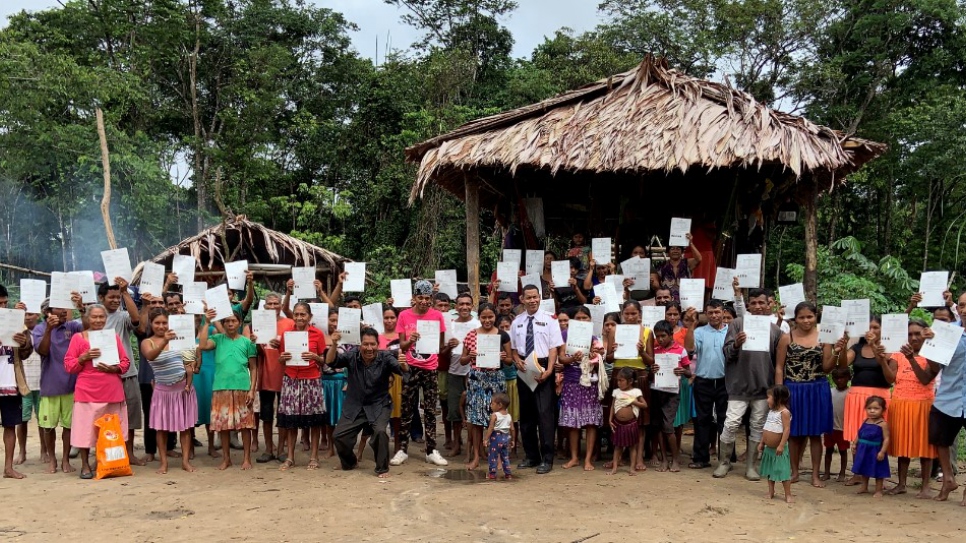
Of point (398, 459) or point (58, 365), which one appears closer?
point (58, 365)

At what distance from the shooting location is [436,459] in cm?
748

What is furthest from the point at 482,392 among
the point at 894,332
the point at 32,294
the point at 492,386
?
the point at 32,294

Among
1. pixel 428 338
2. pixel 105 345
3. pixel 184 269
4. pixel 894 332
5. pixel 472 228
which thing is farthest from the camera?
pixel 472 228

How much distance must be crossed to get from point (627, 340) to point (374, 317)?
235cm

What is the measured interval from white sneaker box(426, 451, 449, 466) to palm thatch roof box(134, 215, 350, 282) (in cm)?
586

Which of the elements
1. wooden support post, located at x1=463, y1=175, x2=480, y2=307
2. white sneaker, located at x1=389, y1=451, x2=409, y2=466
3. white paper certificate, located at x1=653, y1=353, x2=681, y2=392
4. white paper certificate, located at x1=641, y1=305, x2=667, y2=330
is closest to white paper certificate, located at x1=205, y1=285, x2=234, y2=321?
white sneaker, located at x1=389, y1=451, x2=409, y2=466

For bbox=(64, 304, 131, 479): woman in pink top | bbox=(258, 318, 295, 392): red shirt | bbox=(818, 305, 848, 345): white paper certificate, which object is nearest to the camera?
bbox=(818, 305, 848, 345): white paper certificate

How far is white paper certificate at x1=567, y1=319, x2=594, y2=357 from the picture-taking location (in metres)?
6.85

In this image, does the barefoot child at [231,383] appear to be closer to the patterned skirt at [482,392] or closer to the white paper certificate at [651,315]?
the patterned skirt at [482,392]

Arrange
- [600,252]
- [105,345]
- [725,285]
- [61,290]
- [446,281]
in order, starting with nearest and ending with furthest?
[105,345] → [61,290] → [725,285] → [446,281] → [600,252]

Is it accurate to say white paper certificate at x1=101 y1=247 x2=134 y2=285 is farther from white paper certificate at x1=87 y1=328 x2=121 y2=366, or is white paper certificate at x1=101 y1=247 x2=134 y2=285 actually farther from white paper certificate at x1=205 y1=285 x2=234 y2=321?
white paper certificate at x1=205 y1=285 x2=234 y2=321

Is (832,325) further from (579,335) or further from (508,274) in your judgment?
(508,274)

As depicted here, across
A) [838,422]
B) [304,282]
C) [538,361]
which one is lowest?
[838,422]

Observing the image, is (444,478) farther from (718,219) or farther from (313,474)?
(718,219)
